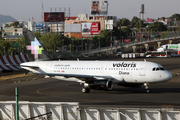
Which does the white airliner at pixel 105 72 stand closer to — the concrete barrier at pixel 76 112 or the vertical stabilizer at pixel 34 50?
the vertical stabilizer at pixel 34 50

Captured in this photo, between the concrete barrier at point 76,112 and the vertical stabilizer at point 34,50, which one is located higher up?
the vertical stabilizer at point 34,50

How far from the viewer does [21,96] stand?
40406mm

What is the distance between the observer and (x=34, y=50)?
49750 mm

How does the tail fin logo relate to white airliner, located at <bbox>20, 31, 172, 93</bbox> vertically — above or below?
above

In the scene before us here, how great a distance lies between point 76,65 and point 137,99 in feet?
42.5

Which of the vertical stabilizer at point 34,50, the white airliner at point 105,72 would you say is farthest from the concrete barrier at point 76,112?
the vertical stabilizer at point 34,50


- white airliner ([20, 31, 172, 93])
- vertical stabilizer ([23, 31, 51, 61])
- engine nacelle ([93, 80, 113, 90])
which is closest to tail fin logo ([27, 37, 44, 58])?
vertical stabilizer ([23, 31, 51, 61])

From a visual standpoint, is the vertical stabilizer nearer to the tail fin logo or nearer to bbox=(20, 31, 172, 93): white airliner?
the tail fin logo

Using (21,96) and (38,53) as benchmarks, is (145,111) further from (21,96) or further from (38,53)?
(38,53)

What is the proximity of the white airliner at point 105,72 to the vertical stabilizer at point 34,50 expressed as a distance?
2350 mm

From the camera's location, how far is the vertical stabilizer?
162 ft

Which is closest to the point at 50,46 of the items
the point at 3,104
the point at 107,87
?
the point at 107,87

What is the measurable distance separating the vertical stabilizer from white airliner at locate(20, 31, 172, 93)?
2.35m

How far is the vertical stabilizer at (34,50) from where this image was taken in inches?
1943
